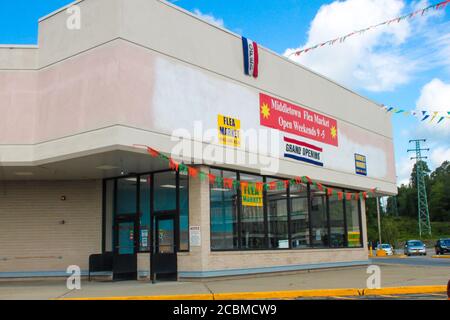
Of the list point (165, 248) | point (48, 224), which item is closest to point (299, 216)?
point (165, 248)

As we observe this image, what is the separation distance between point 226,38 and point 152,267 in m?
8.60

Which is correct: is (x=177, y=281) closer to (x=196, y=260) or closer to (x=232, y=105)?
(x=196, y=260)

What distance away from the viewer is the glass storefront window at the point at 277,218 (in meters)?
21.1

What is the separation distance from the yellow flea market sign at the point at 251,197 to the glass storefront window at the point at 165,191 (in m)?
2.82

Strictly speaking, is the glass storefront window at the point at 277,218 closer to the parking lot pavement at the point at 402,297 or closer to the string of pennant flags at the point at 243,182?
the string of pennant flags at the point at 243,182

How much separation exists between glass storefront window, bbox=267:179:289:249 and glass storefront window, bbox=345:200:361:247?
579 cm

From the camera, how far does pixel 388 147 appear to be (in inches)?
1213

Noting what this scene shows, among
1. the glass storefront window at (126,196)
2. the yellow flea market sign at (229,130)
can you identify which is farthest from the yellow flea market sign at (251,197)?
the glass storefront window at (126,196)

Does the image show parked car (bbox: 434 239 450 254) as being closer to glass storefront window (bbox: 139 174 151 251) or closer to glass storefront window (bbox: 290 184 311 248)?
glass storefront window (bbox: 290 184 311 248)

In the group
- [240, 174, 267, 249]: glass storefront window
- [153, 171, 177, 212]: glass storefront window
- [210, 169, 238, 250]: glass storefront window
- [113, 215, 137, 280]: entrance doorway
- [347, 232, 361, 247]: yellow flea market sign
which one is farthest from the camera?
[347, 232, 361, 247]: yellow flea market sign

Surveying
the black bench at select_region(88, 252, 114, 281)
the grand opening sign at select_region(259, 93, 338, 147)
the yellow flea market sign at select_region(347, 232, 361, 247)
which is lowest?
the black bench at select_region(88, 252, 114, 281)

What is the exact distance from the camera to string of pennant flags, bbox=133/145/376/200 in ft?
54.2

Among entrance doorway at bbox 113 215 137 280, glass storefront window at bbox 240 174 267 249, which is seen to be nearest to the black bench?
entrance doorway at bbox 113 215 137 280
